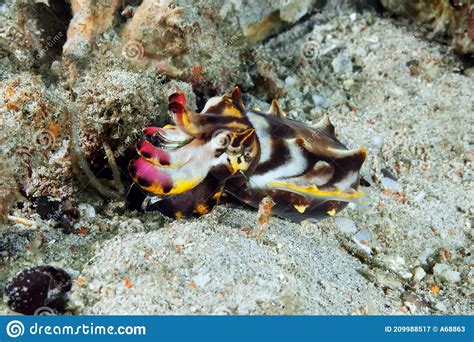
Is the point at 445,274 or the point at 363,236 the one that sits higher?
the point at 363,236

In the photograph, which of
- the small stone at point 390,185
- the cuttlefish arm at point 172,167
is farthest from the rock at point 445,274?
the cuttlefish arm at point 172,167

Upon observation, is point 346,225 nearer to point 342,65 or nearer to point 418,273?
point 418,273

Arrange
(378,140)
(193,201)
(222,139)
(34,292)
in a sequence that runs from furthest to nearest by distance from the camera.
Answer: (378,140) → (193,201) → (222,139) → (34,292)

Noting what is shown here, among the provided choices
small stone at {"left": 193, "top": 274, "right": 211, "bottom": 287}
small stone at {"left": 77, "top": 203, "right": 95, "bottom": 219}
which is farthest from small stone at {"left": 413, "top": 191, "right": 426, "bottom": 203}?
small stone at {"left": 77, "top": 203, "right": 95, "bottom": 219}

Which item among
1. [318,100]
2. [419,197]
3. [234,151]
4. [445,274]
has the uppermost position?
[234,151]

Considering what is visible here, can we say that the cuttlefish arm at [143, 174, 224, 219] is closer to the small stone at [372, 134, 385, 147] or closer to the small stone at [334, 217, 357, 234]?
the small stone at [334, 217, 357, 234]

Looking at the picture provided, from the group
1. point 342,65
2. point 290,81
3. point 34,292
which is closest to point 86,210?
point 34,292
